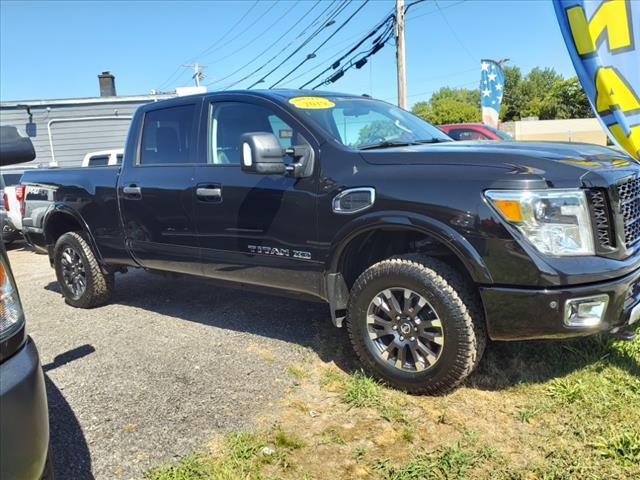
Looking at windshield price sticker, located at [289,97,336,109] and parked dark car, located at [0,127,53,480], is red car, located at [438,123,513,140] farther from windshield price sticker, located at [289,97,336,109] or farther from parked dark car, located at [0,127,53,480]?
parked dark car, located at [0,127,53,480]

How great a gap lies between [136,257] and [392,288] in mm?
2623

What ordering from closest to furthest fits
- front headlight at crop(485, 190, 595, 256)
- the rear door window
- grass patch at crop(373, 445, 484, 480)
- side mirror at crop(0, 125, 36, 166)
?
side mirror at crop(0, 125, 36, 166) → grass patch at crop(373, 445, 484, 480) → front headlight at crop(485, 190, 595, 256) → the rear door window

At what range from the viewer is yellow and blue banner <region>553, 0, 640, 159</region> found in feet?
13.1

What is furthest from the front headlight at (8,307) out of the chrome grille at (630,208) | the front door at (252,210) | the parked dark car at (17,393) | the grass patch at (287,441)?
the chrome grille at (630,208)

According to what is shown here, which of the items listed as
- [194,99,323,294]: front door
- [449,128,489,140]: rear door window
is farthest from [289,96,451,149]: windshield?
[449,128,489,140]: rear door window

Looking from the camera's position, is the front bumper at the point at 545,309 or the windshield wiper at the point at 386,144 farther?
the windshield wiper at the point at 386,144

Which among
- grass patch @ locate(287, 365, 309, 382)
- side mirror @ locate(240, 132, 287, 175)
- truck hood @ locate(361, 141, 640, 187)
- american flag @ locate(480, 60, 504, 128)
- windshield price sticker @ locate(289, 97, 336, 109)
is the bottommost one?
grass patch @ locate(287, 365, 309, 382)

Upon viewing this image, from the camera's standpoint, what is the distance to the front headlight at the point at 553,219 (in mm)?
2666

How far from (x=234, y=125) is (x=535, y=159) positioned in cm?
227

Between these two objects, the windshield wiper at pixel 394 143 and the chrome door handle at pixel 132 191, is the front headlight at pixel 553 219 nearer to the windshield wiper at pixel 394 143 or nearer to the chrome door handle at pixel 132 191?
the windshield wiper at pixel 394 143

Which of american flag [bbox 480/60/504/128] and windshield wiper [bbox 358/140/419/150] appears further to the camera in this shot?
american flag [bbox 480/60/504/128]

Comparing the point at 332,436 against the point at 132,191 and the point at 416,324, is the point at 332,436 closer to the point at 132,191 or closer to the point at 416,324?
the point at 416,324

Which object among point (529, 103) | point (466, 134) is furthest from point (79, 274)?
point (529, 103)

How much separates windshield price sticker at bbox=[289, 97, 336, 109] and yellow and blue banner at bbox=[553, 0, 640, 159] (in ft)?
6.39
